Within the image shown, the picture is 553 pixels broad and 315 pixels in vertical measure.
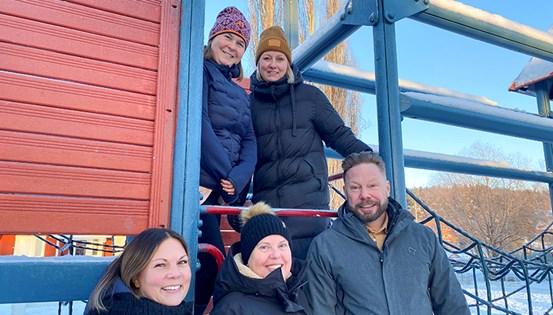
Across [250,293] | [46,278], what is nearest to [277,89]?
[250,293]

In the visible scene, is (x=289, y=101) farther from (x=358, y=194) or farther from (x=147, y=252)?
(x=147, y=252)

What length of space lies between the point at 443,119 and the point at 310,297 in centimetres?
199

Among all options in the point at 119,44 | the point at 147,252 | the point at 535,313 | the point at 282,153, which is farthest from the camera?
the point at 535,313

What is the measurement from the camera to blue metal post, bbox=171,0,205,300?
1.49 m

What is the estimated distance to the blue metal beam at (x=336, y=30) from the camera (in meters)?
2.75

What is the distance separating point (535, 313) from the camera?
6.16 m

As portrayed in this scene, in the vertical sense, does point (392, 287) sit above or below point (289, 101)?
below

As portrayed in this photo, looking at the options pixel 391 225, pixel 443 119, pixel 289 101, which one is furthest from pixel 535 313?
pixel 289 101

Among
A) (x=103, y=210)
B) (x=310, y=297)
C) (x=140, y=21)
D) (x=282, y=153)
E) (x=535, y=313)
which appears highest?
(x=140, y=21)

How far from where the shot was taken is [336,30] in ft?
10.3

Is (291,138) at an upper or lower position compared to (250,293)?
upper

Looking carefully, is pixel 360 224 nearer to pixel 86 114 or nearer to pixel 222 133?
pixel 222 133

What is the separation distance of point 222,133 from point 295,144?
0.42 metres

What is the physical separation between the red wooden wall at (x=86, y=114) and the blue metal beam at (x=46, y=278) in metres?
0.12
